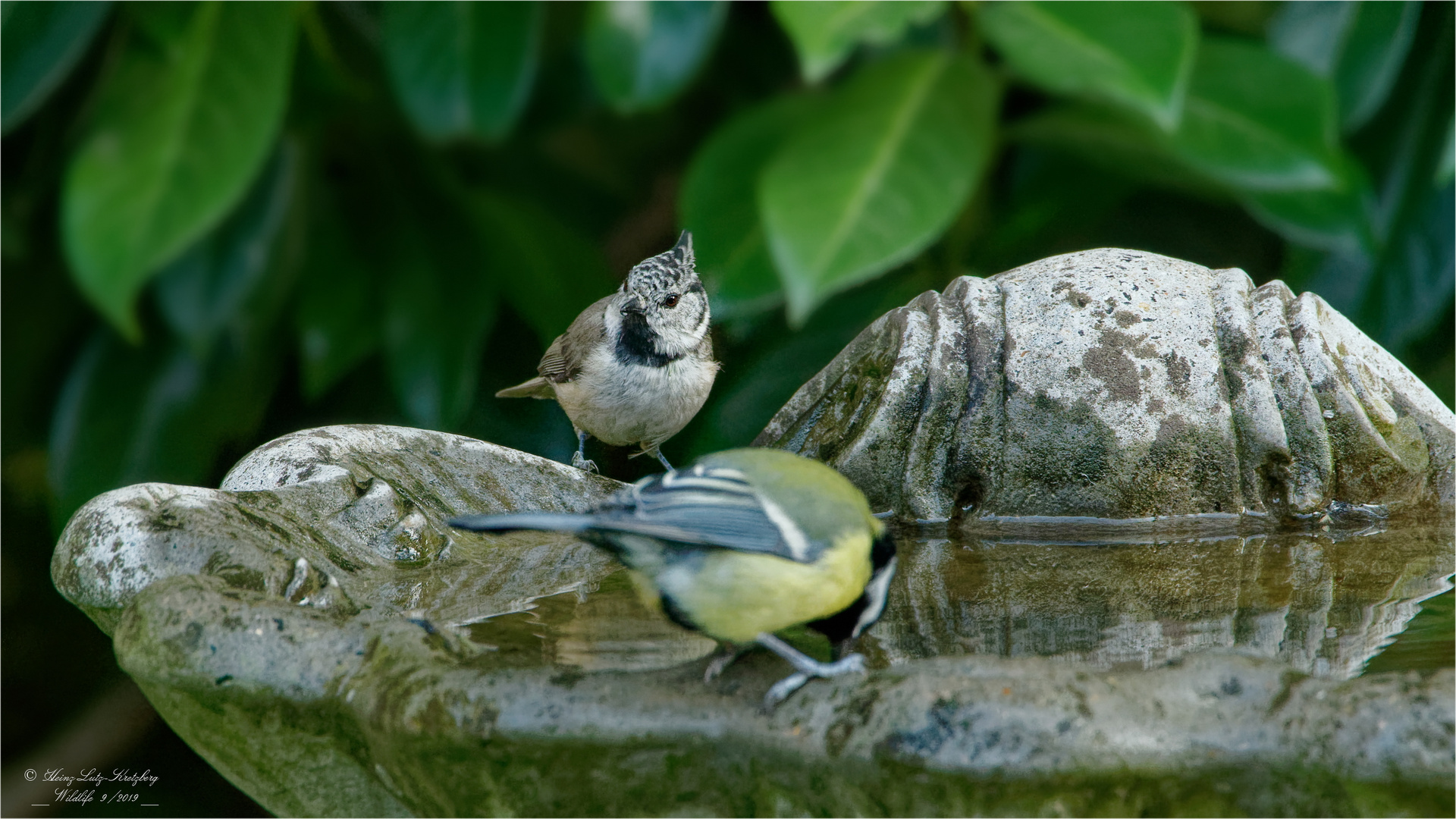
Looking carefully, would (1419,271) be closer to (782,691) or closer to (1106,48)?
(1106,48)

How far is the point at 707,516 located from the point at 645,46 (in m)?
1.91

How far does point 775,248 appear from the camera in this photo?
2754 millimetres

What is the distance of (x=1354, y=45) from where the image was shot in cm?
347

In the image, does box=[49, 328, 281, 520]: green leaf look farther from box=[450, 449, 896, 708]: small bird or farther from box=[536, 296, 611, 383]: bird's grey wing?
box=[450, 449, 896, 708]: small bird

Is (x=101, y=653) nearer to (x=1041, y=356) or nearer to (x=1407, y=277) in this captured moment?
(x=1041, y=356)

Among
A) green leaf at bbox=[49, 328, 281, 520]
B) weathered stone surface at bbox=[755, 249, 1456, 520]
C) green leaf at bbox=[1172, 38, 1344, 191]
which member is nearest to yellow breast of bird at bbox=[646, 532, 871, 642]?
weathered stone surface at bbox=[755, 249, 1456, 520]

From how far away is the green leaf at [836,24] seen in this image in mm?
2568

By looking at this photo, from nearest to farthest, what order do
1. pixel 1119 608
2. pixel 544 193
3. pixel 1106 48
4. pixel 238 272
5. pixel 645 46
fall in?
pixel 1119 608
pixel 1106 48
pixel 645 46
pixel 238 272
pixel 544 193

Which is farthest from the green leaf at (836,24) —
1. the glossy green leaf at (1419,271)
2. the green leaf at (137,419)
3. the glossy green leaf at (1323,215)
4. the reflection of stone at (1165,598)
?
the green leaf at (137,419)

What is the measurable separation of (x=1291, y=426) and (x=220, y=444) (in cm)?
318

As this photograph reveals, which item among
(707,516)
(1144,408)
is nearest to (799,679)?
(707,516)

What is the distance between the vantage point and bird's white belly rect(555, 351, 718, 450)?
10.6ft

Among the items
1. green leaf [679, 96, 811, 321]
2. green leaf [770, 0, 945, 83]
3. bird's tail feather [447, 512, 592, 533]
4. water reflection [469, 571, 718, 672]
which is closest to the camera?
bird's tail feather [447, 512, 592, 533]

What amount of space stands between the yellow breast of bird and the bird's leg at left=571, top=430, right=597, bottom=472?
1.78 m
